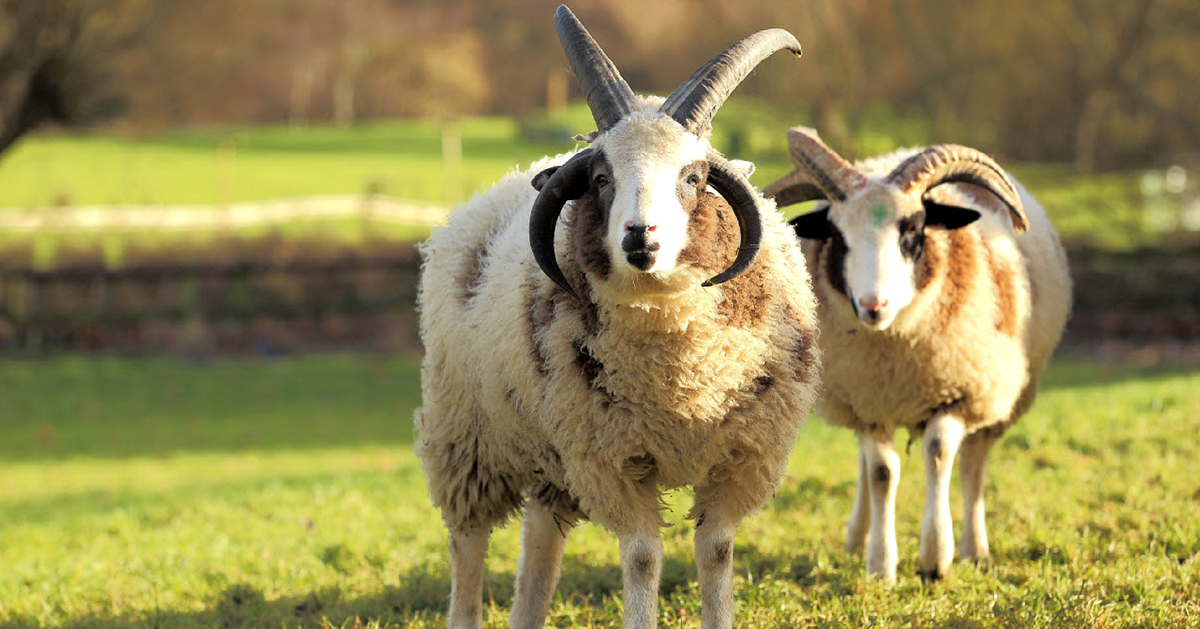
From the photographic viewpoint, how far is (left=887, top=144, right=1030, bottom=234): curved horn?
5.32 metres

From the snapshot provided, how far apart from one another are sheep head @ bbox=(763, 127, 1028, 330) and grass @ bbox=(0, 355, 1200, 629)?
4.20 feet

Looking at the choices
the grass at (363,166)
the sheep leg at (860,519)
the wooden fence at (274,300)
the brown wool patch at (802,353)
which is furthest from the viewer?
the grass at (363,166)

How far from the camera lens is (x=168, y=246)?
67.4 feet

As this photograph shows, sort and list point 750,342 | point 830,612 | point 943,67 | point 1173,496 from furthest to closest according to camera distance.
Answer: point 943,67 < point 1173,496 < point 830,612 < point 750,342

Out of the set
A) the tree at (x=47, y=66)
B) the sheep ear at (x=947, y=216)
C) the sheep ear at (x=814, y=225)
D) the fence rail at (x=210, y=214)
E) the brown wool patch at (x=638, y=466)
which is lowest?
the brown wool patch at (x=638, y=466)

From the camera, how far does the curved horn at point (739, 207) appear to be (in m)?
3.83

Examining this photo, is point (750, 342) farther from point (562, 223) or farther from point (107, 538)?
point (107, 538)

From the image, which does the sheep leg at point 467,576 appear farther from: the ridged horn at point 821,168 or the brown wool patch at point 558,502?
the ridged horn at point 821,168

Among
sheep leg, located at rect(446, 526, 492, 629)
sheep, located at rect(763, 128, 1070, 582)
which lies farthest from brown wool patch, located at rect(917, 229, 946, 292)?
sheep leg, located at rect(446, 526, 492, 629)

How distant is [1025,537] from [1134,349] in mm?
13713

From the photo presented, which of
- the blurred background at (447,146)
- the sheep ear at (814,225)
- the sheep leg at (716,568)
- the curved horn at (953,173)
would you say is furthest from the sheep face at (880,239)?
the blurred background at (447,146)

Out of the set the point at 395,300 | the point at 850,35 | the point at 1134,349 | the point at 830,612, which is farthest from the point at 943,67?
the point at 830,612

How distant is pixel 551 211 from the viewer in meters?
3.89

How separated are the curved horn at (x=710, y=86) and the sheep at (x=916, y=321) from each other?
4.14 feet
